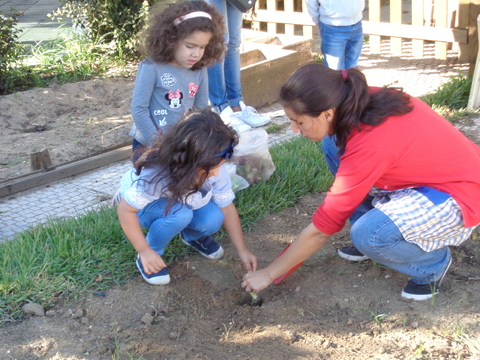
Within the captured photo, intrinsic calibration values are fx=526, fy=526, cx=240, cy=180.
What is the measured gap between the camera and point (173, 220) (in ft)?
8.52

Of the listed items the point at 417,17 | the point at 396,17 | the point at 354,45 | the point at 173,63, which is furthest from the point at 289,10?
the point at 173,63

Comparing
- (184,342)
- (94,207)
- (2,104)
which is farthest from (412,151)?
(2,104)

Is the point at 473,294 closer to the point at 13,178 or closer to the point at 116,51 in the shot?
the point at 13,178

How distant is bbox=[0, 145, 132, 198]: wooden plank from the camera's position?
12.8 feet

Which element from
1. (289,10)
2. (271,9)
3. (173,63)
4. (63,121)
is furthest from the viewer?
(271,9)

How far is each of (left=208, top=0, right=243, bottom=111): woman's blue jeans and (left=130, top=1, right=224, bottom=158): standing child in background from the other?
0.95 m

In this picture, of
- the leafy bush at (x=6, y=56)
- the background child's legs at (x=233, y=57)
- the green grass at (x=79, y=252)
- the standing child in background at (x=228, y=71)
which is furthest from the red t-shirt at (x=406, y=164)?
the leafy bush at (x=6, y=56)

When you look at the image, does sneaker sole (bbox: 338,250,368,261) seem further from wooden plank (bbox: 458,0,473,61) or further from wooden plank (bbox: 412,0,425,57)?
wooden plank (bbox: 412,0,425,57)

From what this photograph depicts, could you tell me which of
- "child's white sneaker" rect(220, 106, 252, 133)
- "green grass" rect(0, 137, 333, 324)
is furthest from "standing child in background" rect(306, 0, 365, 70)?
"green grass" rect(0, 137, 333, 324)

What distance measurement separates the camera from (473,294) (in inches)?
96.3

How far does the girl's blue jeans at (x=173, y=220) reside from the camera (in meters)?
2.61

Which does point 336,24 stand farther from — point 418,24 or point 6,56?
point 6,56

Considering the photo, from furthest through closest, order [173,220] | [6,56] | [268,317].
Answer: [6,56], [173,220], [268,317]

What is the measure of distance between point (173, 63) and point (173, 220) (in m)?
1.11
